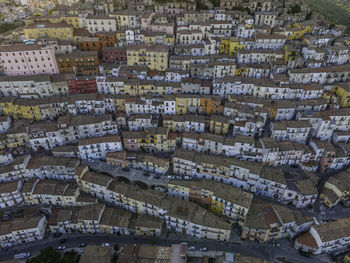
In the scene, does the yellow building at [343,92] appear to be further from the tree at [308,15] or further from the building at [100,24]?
the building at [100,24]

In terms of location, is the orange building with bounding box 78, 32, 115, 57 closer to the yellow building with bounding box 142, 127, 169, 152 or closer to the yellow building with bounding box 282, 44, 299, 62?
the yellow building with bounding box 142, 127, 169, 152

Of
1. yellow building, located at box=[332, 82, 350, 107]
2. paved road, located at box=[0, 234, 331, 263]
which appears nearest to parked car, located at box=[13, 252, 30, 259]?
paved road, located at box=[0, 234, 331, 263]

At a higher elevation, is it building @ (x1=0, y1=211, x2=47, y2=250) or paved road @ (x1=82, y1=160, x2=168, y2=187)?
paved road @ (x1=82, y1=160, x2=168, y2=187)

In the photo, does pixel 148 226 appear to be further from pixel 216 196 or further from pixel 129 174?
pixel 216 196

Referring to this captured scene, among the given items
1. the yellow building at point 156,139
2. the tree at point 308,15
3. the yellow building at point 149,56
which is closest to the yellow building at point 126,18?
the yellow building at point 149,56

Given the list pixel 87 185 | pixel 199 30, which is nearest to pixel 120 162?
pixel 87 185
